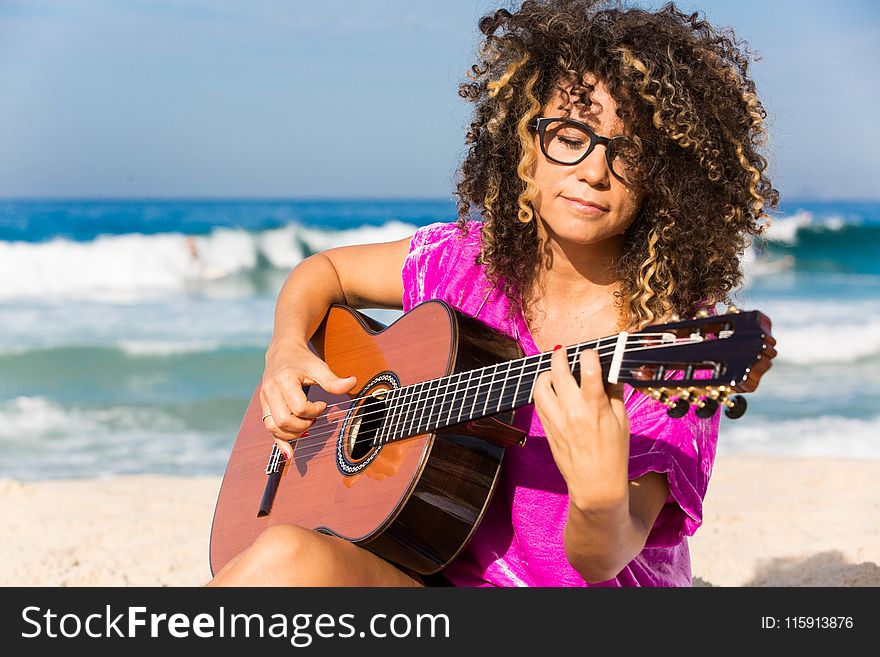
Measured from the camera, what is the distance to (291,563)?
201 centimetres

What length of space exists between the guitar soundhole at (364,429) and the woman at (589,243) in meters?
0.08

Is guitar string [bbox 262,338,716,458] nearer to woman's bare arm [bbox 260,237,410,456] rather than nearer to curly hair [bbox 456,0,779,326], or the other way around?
woman's bare arm [bbox 260,237,410,456]

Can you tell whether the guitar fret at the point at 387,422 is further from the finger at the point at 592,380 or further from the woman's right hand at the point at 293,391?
the finger at the point at 592,380

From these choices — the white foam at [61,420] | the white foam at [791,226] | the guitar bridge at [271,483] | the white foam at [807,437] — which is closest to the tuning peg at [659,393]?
the guitar bridge at [271,483]

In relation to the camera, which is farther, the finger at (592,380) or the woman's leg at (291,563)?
the woman's leg at (291,563)

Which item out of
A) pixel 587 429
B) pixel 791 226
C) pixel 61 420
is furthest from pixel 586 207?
pixel 791 226

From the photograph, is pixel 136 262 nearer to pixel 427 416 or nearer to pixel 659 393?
pixel 427 416

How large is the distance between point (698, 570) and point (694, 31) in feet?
7.78

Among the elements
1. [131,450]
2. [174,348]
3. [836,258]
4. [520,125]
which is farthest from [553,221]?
[836,258]

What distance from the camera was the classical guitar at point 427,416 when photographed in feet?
5.76

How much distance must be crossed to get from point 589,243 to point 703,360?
2.41 ft

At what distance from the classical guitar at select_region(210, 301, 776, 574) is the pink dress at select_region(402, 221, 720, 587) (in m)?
0.11

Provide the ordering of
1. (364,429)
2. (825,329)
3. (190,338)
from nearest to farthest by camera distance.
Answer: (364,429)
(190,338)
(825,329)
